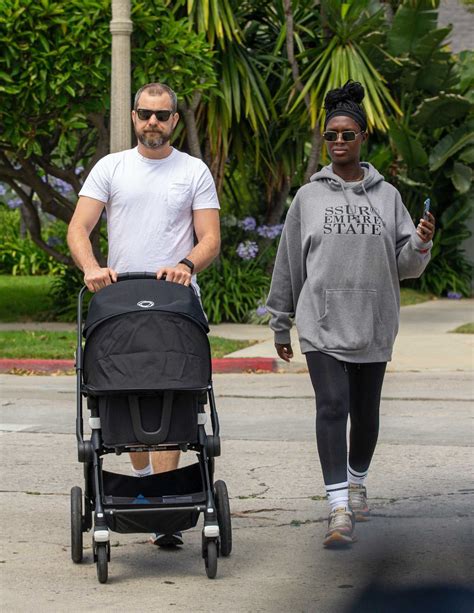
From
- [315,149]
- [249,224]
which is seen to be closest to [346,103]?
[315,149]

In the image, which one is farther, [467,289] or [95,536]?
[467,289]

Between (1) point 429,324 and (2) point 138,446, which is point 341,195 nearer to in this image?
(2) point 138,446

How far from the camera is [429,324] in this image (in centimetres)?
1730

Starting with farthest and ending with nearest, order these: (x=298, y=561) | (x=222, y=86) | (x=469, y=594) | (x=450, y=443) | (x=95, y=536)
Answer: (x=222, y=86), (x=450, y=443), (x=298, y=561), (x=95, y=536), (x=469, y=594)

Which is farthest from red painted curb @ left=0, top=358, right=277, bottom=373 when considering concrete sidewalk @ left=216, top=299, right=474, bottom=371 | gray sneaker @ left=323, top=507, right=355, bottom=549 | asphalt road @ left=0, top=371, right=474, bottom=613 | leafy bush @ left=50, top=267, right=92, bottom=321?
gray sneaker @ left=323, top=507, right=355, bottom=549

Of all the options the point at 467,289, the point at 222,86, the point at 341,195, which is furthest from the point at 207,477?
the point at 467,289

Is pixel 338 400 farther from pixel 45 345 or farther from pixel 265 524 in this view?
pixel 45 345

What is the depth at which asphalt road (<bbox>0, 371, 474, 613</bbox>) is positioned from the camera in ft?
Result: 17.0

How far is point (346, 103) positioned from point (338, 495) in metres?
1.74

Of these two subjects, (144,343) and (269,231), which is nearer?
(144,343)

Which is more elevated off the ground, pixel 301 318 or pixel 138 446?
pixel 301 318

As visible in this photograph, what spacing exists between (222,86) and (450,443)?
30.1 feet

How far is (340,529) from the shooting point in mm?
5797

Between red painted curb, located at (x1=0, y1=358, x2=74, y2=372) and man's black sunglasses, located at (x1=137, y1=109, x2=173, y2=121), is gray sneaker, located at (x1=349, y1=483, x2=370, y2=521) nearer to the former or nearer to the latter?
man's black sunglasses, located at (x1=137, y1=109, x2=173, y2=121)
